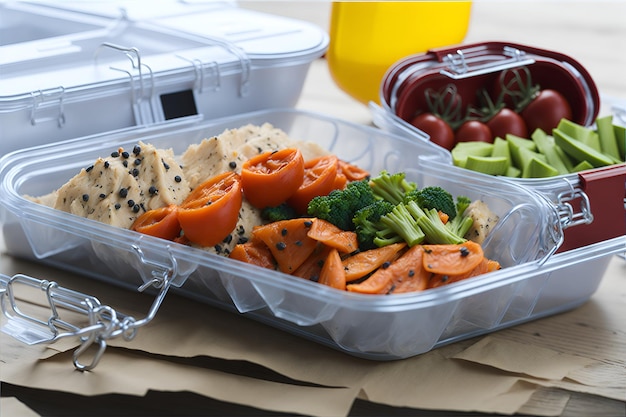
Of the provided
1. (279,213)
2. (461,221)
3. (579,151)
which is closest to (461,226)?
(461,221)

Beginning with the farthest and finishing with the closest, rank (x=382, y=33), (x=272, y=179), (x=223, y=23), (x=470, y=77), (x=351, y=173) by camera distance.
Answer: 1. (x=382, y=33)
2. (x=223, y=23)
3. (x=470, y=77)
4. (x=351, y=173)
5. (x=272, y=179)

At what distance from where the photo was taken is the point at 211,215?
1516 mm

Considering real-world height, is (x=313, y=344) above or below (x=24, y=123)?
below

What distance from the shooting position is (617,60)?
3.37 metres

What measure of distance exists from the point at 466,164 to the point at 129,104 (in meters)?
0.80

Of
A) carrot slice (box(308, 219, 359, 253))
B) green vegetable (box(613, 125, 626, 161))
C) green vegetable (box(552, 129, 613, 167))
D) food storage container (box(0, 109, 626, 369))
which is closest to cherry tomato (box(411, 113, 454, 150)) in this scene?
food storage container (box(0, 109, 626, 369))

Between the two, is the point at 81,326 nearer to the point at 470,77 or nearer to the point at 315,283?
the point at 315,283

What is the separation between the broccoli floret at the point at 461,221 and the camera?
1.61 meters

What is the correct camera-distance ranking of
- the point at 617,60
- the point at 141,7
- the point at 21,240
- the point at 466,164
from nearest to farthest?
the point at 21,240
the point at 466,164
the point at 141,7
the point at 617,60

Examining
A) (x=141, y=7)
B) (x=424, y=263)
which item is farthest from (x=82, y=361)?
(x=141, y=7)

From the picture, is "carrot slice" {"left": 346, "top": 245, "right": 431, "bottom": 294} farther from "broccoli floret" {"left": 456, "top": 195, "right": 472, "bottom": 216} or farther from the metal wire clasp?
the metal wire clasp

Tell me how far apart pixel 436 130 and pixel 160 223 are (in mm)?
878

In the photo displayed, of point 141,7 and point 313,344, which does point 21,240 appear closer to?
point 313,344

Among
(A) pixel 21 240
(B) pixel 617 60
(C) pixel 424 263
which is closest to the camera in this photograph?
(C) pixel 424 263
